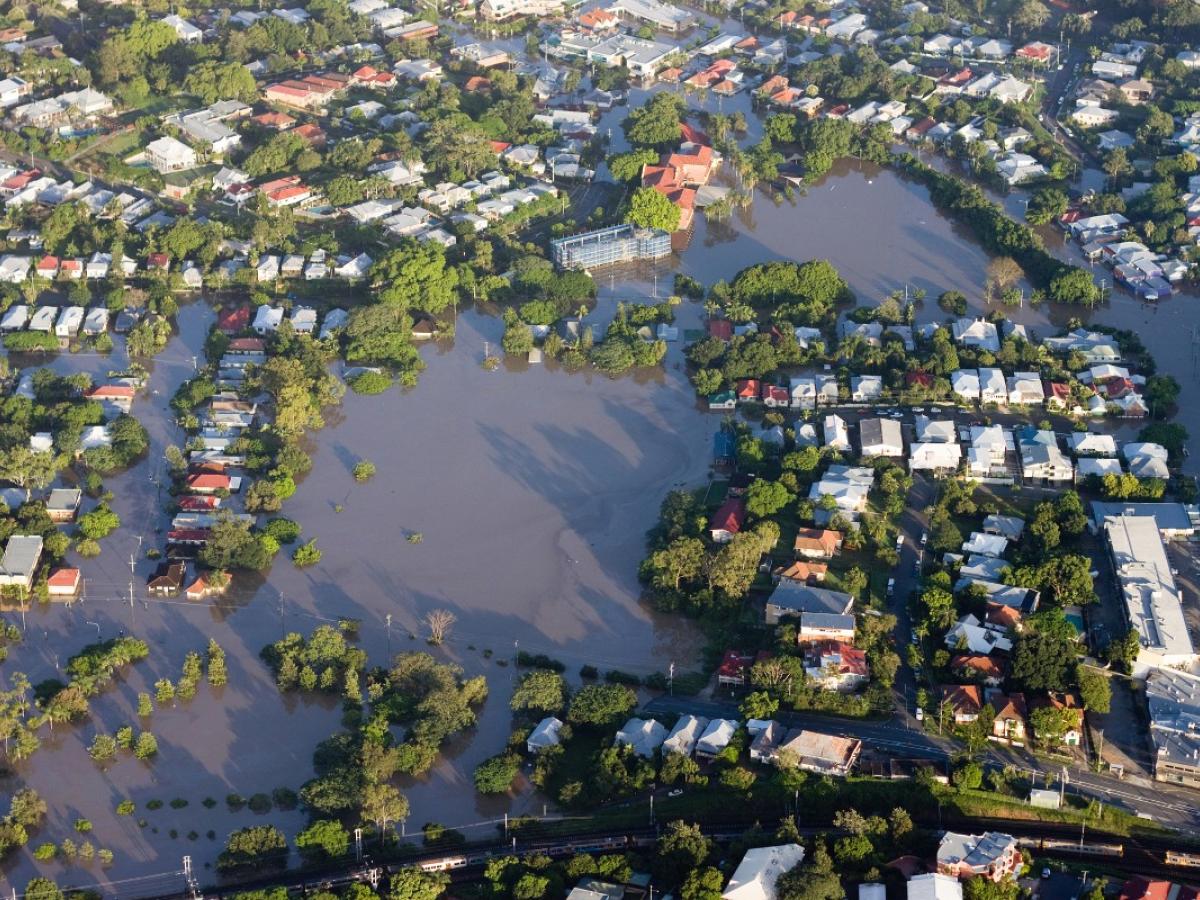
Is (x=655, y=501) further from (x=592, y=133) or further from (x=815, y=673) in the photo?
(x=592, y=133)

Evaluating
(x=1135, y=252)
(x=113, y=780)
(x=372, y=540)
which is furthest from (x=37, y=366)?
(x=1135, y=252)

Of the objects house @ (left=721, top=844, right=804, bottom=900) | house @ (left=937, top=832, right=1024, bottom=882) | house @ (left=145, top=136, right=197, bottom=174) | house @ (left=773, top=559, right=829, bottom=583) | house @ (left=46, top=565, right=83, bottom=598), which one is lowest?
house @ (left=145, top=136, right=197, bottom=174)

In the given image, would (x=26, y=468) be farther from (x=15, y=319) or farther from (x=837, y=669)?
(x=837, y=669)

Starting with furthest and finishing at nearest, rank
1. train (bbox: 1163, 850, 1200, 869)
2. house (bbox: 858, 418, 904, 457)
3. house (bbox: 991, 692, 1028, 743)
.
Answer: house (bbox: 858, 418, 904, 457) → house (bbox: 991, 692, 1028, 743) → train (bbox: 1163, 850, 1200, 869)

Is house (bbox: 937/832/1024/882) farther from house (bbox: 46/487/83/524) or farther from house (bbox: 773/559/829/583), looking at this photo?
house (bbox: 46/487/83/524)

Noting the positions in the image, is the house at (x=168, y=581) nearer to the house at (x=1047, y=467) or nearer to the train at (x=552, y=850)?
the train at (x=552, y=850)

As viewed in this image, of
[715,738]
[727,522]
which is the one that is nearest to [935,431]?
[727,522]

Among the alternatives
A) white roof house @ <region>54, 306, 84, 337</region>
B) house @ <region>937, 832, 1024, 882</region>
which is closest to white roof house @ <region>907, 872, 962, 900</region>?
house @ <region>937, 832, 1024, 882</region>
